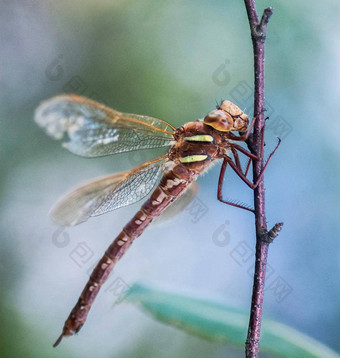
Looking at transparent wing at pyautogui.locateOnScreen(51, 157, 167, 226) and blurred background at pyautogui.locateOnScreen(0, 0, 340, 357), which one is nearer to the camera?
transparent wing at pyautogui.locateOnScreen(51, 157, 167, 226)

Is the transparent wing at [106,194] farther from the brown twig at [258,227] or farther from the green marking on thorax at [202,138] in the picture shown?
the brown twig at [258,227]

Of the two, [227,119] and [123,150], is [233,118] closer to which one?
[227,119]

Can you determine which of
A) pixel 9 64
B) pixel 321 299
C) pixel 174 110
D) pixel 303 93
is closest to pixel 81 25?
pixel 9 64

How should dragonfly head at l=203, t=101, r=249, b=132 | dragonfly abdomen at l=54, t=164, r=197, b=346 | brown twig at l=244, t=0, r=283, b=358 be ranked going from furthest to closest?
1. dragonfly abdomen at l=54, t=164, r=197, b=346
2. dragonfly head at l=203, t=101, r=249, b=132
3. brown twig at l=244, t=0, r=283, b=358

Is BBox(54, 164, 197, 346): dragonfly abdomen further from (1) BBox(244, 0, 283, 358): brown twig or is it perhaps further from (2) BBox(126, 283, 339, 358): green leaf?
(1) BBox(244, 0, 283, 358): brown twig

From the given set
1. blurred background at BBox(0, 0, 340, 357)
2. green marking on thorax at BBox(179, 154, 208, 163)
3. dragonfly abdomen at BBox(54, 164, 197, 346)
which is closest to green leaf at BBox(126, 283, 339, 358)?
dragonfly abdomen at BBox(54, 164, 197, 346)

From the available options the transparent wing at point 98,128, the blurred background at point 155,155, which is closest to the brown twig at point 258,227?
the transparent wing at point 98,128
